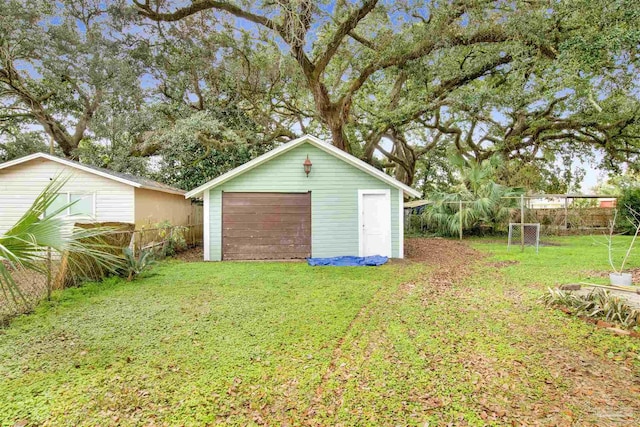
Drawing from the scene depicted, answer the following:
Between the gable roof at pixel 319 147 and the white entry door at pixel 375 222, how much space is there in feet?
1.51

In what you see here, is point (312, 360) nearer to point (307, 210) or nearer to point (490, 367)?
point (490, 367)

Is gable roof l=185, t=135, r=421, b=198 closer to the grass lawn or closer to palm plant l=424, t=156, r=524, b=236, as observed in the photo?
the grass lawn

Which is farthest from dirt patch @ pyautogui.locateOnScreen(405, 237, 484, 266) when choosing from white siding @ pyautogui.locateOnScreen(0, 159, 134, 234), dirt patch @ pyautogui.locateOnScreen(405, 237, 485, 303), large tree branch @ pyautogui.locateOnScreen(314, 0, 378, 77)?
white siding @ pyautogui.locateOnScreen(0, 159, 134, 234)

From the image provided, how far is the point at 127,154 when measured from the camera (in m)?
14.4

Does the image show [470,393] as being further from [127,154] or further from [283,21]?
[127,154]

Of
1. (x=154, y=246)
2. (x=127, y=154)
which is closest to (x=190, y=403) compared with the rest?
(x=154, y=246)

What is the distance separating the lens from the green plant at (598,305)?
4125 millimetres

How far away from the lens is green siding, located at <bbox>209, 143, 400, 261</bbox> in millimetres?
9547

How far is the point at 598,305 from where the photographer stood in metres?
4.43

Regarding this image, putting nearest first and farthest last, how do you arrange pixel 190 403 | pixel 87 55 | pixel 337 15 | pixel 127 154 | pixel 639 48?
pixel 190 403
pixel 639 48
pixel 337 15
pixel 87 55
pixel 127 154

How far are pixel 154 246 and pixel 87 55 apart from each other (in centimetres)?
906

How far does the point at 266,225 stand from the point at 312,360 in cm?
652

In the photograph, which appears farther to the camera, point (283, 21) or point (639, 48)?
point (283, 21)

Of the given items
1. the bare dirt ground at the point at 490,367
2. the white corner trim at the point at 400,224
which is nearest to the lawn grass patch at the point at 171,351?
the bare dirt ground at the point at 490,367
